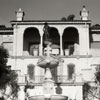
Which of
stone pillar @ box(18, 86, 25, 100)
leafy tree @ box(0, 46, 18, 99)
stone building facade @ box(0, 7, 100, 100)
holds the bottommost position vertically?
stone pillar @ box(18, 86, 25, 100)

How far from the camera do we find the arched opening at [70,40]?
37250mm

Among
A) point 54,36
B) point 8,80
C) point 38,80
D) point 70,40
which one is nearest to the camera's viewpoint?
point 8,80

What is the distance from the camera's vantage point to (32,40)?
37656 millimetres

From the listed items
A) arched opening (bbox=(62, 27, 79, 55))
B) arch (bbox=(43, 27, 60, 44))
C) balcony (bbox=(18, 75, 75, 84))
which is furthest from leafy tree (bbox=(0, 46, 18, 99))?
arched opening (bbox=(62, 27, 79, 55))

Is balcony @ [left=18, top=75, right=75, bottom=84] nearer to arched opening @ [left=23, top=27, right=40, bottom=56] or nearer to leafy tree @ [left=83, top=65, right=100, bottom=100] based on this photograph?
leafy tree @ [left=83, top=65, right=100, bottom=100]

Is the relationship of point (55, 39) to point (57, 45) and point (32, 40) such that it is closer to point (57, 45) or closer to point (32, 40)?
point (57, 45)

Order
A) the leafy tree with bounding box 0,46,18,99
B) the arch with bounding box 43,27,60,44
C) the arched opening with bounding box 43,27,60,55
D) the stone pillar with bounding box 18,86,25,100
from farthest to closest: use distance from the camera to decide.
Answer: the arch with bounding box 43,27,60,44 < the arched opening with bounding box 43,27,60,55 < the leafy tree with bounding box 0,46,18,99 < the stone pillar with bounding box 18,86,25,100

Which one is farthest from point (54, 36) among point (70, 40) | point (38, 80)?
point (38, 80)

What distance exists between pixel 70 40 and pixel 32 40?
4539mm

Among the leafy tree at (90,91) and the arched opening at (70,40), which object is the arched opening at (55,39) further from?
the leafy tree at (90,91)

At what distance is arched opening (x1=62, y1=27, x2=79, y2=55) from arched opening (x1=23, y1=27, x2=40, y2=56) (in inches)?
127

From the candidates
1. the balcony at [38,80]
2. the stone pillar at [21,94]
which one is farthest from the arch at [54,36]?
the stone pillar at [21,94]

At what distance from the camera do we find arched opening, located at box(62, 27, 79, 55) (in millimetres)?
37250

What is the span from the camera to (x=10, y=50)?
37.2 m
